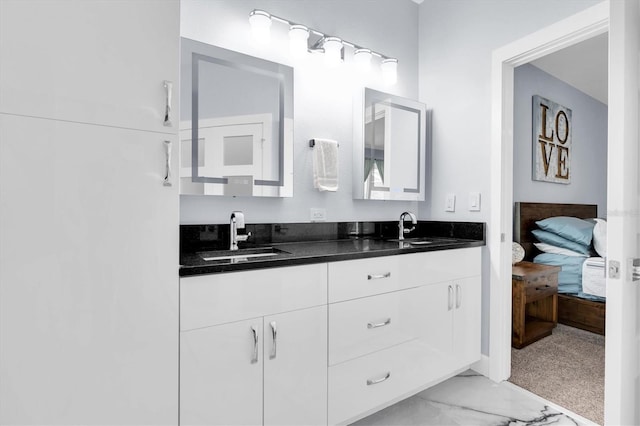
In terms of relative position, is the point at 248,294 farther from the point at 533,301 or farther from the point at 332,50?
the point at 533,301

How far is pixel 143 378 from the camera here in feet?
3.81

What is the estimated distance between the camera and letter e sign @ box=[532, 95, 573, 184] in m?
3.39

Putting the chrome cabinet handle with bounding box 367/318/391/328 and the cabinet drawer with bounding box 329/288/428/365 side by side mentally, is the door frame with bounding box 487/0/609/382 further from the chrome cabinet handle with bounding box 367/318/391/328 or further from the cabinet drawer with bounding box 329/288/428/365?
the chrome cabinet handle with bounding box 367/318/391/328

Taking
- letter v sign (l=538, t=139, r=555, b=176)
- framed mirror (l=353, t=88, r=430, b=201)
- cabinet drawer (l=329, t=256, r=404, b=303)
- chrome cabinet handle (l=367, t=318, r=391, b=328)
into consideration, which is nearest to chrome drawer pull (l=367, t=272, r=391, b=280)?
cabinet drawer (l=329, t=256, r=404, b=303)

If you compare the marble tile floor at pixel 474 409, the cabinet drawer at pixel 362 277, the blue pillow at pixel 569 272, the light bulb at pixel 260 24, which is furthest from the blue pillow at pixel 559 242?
the light bulb at pixel 260 24

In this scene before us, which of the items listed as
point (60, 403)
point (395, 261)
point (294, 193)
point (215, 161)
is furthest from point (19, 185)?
point (395, 261)

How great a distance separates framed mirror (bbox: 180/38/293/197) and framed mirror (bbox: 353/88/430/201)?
1.73ft

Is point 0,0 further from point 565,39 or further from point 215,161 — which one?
point 565,39

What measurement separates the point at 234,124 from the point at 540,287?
2.67 m

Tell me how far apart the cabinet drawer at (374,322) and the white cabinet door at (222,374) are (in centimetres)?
37

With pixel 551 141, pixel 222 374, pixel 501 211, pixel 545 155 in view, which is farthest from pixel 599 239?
pixel 222 374

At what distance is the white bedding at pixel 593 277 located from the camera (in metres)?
2.90

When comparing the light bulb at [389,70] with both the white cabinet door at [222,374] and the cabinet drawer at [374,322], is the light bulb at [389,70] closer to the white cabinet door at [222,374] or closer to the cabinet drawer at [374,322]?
the cabinet drawer at [374,322]

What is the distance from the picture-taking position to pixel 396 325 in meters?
1.77
